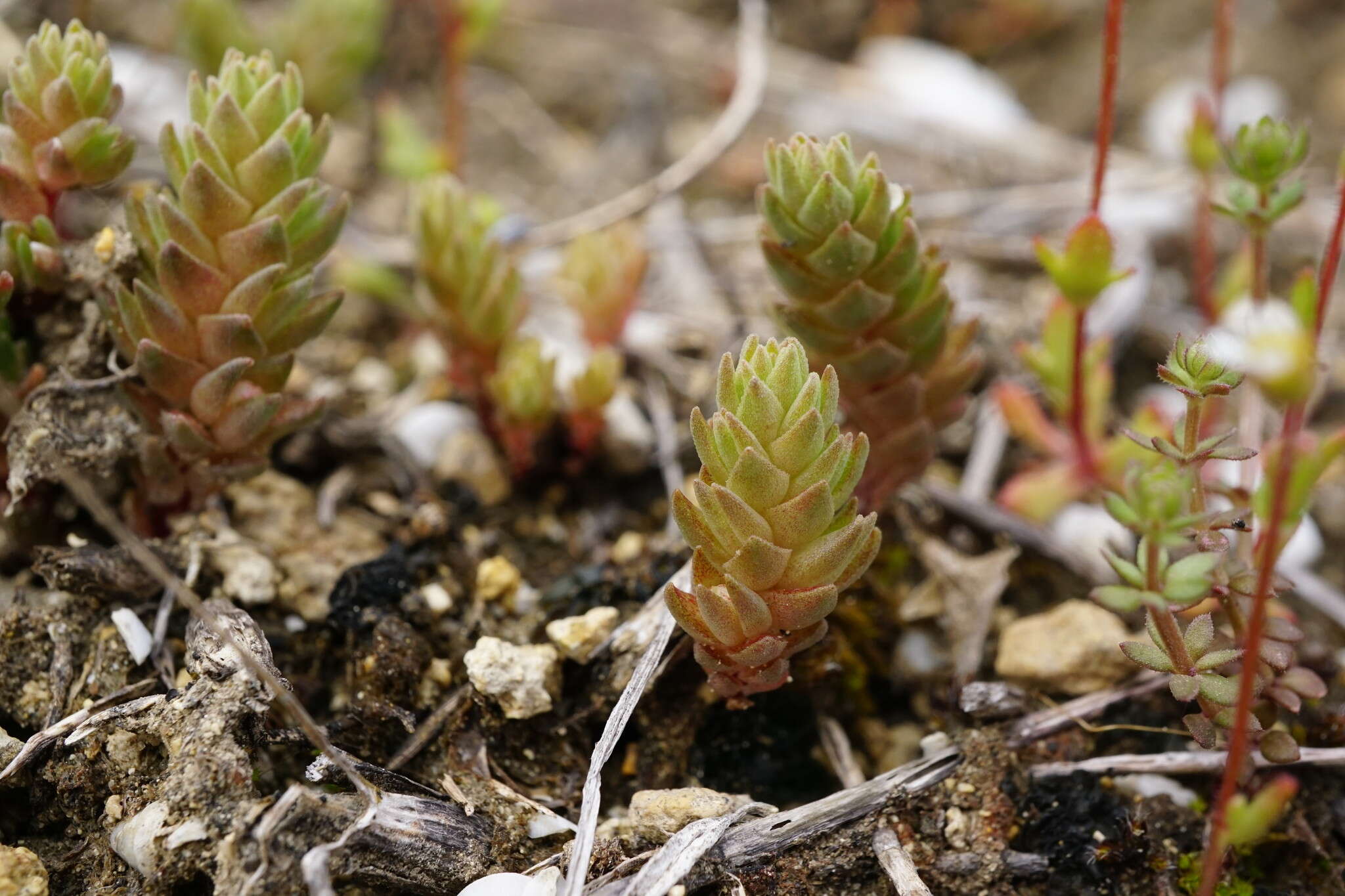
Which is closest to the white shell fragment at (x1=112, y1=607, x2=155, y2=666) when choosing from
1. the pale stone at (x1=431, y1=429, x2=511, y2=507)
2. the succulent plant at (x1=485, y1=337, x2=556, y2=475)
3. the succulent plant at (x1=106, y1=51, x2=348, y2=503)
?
the succulent plant at (x1=106, y1=51, x2=348, y2=503)

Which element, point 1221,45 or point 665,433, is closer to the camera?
point 665,433

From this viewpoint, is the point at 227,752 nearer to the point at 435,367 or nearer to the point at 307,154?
the point at 307,154

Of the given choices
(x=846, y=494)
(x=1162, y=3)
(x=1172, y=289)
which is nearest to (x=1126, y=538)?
(x=846, y=494)

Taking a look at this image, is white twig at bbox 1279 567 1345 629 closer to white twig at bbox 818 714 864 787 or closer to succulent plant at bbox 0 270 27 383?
white twig at bbox 818 714 864 787

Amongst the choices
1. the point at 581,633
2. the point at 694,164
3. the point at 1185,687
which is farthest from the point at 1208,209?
the point at 581,633

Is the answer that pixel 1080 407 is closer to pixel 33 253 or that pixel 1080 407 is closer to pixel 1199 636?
pixel 1199 636
